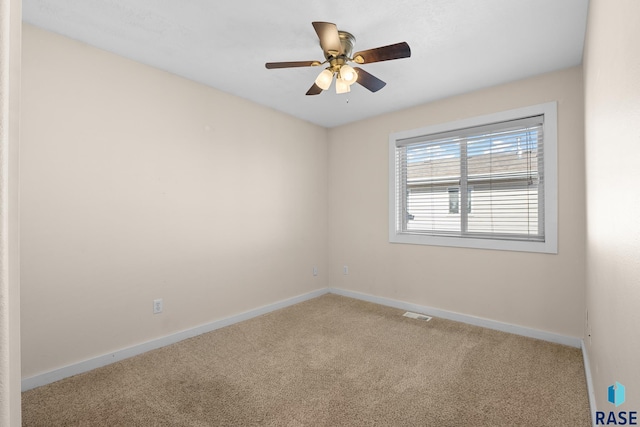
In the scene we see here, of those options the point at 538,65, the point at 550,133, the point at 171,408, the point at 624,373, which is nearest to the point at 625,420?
the point at 624,373

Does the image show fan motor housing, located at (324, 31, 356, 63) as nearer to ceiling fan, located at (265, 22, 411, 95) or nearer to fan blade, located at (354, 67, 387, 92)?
ceiling fan, located at (265, 22, 411, 95)

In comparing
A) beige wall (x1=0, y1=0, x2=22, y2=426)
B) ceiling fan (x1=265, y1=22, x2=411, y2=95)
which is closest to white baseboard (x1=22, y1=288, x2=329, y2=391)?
beige wall (x1=0, y1=0, x2=22, y2=426)

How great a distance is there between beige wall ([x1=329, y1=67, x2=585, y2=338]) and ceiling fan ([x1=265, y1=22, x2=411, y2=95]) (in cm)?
160

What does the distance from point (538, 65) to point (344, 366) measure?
2.97 meters

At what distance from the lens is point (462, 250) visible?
343 cm

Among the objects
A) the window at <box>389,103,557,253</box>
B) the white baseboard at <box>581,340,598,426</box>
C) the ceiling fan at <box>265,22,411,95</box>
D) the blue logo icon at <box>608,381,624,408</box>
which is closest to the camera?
the blue logo icon at <box>608,381,624,408</box>

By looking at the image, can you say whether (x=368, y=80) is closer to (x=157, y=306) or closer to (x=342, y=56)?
(x=342, y=56)

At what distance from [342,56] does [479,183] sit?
209 cm

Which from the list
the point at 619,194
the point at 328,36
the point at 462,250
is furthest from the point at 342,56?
the point at 462,250

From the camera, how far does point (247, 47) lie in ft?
8.03

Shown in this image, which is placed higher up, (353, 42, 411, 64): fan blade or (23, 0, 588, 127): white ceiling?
(23, 0, 588, 127): white ceiling

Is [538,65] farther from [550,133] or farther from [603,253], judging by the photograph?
[603,253]

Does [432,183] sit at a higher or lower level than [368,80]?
lower

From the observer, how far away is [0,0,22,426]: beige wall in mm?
484
